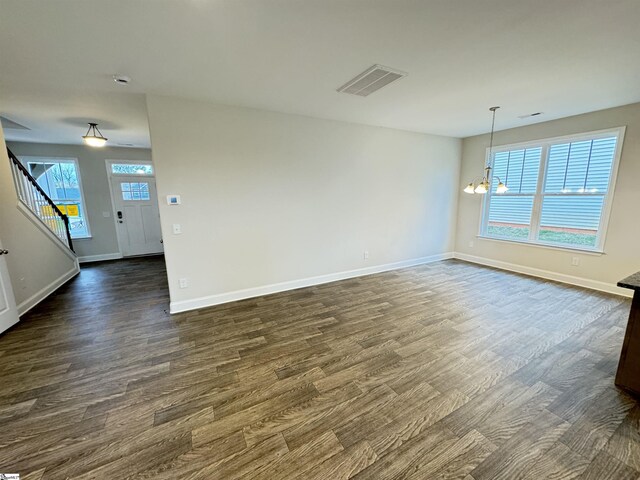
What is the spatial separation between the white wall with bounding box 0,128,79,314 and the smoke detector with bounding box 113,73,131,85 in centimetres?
210

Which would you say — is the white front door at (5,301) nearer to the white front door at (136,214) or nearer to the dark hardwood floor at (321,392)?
the dark hardwood floor at (321,392)

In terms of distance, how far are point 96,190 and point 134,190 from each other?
734mm

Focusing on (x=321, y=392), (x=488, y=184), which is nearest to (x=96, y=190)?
(x=321, y=392)

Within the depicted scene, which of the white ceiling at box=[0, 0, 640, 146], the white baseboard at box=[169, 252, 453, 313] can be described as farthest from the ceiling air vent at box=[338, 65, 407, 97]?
the white baseboard at box=[169, 252, 453, 313]

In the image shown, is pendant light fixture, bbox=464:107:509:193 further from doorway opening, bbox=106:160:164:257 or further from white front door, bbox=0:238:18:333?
doorway opening, bbox=106:160:164:257

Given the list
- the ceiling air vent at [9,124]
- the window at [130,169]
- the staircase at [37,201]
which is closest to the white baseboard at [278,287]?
the staircase at [37,201]

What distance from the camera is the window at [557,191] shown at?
12.8ft

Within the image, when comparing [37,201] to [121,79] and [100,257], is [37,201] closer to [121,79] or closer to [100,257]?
[100,257]

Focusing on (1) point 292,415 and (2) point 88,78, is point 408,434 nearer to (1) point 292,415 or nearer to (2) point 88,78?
(1) point 292,415

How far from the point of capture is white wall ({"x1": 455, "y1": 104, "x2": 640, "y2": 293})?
3.60 meters

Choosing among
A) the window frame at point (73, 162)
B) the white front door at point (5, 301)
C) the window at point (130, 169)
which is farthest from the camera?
the window at point (130, 169)

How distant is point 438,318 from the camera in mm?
3172

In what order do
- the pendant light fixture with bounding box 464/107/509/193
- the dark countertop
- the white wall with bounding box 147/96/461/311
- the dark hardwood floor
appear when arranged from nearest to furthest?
the dark hardwood floor, the dark countertop, the white wall with bounding box 147/96/461/311, the pendant light fixture with bounding box 464/107/509/193

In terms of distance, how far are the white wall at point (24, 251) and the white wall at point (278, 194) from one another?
2054 mm
